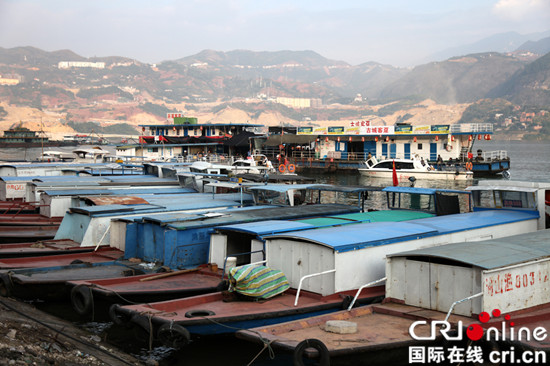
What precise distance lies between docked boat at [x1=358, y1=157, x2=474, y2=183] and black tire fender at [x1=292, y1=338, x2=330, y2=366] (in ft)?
132

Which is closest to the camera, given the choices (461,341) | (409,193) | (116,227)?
(461,341)

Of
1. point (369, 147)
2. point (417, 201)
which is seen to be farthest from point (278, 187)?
point (369, 147)

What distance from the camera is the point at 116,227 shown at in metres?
18.0

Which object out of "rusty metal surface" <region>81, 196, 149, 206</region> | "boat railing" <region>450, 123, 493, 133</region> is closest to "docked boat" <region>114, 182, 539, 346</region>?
"rusty metal surface" <region>81, 196, 149, 206</region>

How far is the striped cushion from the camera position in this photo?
12422 millimetres

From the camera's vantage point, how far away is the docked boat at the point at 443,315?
9.59 meters

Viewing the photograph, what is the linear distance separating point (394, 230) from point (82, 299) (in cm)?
758

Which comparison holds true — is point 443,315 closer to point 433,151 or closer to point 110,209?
point 110,209

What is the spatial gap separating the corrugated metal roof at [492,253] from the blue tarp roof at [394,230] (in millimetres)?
1513

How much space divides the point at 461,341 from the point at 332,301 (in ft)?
9.90

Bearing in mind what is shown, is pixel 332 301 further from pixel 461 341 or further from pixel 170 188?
pixel 170 188

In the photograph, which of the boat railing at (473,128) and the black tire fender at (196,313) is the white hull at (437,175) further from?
the black tire fender at (196,313)

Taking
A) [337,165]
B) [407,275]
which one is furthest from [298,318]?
[337,165]

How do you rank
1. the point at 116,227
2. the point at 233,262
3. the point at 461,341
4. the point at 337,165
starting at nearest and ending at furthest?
the point at 461,341
the point at 233,262
the point at 116,227
the point at 337,165
